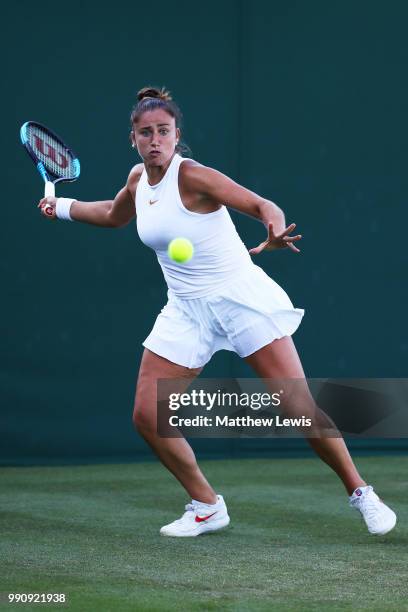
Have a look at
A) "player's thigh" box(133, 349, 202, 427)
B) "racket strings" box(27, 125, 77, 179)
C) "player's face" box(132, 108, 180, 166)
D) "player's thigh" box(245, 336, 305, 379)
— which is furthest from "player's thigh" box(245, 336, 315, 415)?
"racket strings" box(27, 125, 77, 179)

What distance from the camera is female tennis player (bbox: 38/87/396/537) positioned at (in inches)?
163

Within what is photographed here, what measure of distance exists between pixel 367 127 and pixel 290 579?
411 centimetres

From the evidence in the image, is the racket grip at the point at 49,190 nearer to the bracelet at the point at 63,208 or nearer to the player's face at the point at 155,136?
the bracelet at the point at 63,208

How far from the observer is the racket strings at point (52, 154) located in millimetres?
4953

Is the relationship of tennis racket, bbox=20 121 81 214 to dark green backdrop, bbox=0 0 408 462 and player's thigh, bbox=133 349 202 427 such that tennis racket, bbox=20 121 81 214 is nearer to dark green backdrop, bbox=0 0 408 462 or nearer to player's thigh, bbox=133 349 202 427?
player's thigh, bbox=133 349 202 427

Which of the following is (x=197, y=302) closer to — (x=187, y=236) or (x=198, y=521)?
(x=187, y=236)

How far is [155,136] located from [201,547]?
54.1 inches

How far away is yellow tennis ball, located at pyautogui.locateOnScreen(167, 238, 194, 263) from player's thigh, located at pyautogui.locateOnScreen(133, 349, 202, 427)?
0.37m

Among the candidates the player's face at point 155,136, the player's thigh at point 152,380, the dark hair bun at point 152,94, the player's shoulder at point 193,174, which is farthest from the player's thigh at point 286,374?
the dark hair bun at point 152,94

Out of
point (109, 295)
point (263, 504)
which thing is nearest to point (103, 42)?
point (109, 295)

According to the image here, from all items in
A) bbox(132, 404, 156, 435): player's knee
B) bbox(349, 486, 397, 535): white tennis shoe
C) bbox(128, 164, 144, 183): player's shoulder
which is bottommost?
bbox(349, 486, 397, 535): white tennis shoe

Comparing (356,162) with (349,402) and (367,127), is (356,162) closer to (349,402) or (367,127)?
(367,127)

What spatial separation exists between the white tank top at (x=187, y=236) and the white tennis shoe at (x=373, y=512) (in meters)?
0.85

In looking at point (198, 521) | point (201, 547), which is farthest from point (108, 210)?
point (201, 547)
